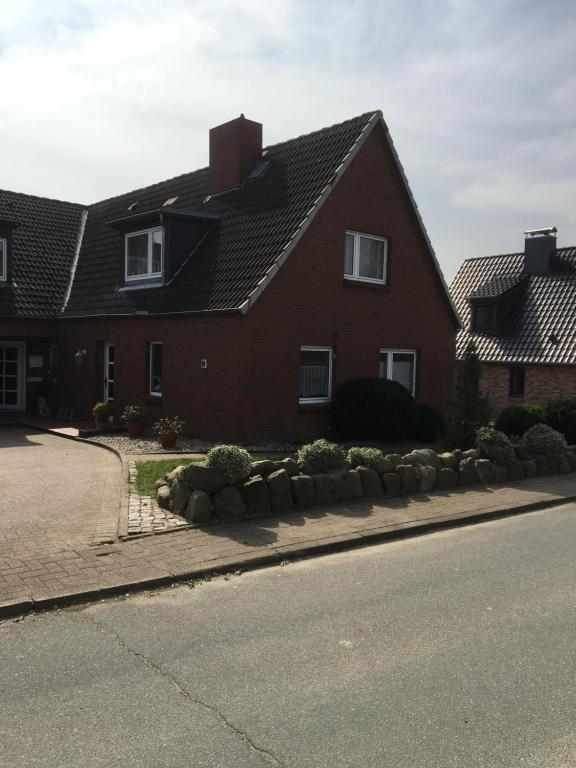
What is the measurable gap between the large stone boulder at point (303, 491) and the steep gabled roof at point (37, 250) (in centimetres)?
1291

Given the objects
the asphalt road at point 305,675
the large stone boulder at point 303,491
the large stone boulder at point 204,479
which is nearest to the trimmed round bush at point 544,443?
the large stone boulder at point 303,491

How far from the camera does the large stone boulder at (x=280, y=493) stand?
29.0ft

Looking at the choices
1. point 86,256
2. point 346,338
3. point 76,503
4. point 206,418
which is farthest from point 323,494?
point 86,256

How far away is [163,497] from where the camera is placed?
890cm

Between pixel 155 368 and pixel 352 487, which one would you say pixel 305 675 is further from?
pixel 155 368

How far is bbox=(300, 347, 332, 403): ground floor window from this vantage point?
1581 cm

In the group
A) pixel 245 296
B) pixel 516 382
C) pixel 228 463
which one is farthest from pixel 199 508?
pixel 516 382

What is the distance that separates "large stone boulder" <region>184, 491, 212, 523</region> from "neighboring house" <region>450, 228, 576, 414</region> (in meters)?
18.9

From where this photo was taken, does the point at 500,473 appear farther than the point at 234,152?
No

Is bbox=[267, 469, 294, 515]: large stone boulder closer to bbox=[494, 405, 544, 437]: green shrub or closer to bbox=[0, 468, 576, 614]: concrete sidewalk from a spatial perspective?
bbox=[0, 468, 576, 614]: concrete sidewalk

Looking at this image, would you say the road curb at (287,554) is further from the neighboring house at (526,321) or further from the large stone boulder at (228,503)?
the neighboring house at (526,321)

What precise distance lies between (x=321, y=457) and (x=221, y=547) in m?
2.74

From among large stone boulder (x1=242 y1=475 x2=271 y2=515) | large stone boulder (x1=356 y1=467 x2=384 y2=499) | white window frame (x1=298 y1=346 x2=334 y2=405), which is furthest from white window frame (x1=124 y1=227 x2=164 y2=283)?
large stone boulder (x1=242 y1=475 x2=271 y2=515)

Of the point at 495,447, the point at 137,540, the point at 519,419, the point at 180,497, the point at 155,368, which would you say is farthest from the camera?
the point at 155,368
